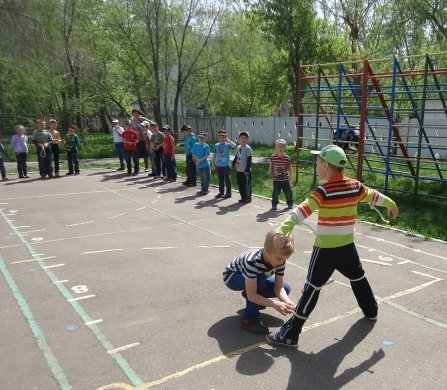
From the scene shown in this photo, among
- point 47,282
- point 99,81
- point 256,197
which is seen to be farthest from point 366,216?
point 99,81

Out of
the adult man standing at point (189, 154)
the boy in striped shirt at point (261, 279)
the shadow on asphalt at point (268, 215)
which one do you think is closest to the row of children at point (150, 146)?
the adult man standing at point (189, 154)

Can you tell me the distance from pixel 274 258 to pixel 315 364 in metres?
0.95

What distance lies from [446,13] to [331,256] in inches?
844

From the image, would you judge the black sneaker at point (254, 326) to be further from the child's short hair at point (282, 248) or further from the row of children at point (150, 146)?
the row of children at point (150, 146)

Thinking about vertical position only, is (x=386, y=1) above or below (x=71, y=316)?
above

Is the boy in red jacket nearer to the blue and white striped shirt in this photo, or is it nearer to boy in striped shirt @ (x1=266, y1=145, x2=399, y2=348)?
the blue and white striped shirt

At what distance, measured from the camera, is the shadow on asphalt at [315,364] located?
3412 millimetres

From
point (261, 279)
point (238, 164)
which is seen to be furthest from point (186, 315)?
point (238, 164)

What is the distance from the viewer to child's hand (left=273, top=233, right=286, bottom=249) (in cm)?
356

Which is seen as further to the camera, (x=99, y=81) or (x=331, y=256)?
(x=99, y=81)

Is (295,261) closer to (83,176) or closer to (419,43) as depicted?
(83,176)

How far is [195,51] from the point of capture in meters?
25.6

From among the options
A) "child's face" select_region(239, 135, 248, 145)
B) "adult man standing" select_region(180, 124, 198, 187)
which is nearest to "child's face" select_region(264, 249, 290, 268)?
"child's face" select_region(239, 135, 248, 145)

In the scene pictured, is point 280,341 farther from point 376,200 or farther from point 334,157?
point 334,157
